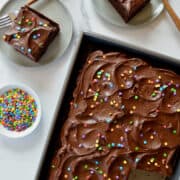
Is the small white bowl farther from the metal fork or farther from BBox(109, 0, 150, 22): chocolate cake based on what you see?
BBox(109, 0, 150, 22): chocolate cake

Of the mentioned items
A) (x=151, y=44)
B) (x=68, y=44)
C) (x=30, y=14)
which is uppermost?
(x=30, y=14)

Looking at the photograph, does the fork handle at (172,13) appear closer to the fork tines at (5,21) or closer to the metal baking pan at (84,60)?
the metal baking pan at (84,60)

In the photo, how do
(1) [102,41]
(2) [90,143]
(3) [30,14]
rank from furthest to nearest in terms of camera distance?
(3) [30,14] < (1) [102,41] < (2) [90,143]

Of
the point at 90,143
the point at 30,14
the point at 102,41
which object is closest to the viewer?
the point at 90,143

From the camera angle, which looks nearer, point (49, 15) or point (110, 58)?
point (110, 58)

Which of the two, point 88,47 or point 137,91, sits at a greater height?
point 88,47

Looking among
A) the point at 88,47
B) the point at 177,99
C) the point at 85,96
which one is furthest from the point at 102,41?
the point at 177,99

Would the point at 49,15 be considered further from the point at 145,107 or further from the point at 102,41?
the point at 145,107
